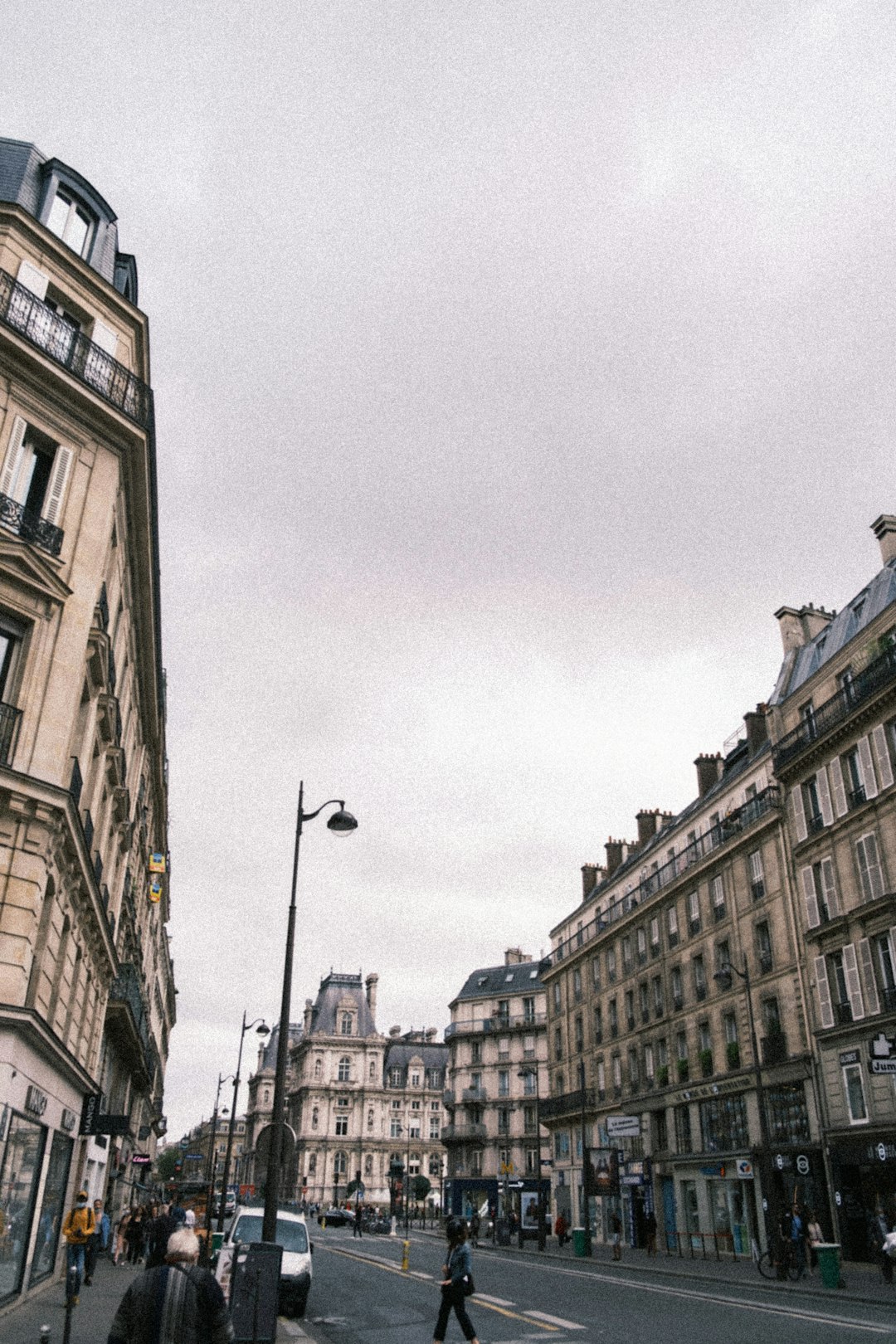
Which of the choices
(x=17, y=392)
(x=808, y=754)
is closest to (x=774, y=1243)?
(x=808, y=754)

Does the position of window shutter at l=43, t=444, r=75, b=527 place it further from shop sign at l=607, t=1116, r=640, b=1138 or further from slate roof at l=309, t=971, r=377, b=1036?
slate roof at l=309, t=971, r=377, b=1036

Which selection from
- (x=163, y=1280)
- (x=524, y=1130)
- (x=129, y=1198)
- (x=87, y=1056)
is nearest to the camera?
(x=163, y=1280)

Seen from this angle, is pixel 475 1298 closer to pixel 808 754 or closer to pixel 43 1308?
pixel 43 1308

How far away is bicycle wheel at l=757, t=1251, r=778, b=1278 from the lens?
25.9 meters

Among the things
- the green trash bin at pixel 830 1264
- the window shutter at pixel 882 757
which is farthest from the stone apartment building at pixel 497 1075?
the green trash bin at pixel 830 1264

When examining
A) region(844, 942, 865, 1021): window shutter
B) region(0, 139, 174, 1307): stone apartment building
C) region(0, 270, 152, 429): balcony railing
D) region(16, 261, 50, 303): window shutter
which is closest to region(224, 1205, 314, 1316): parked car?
region(0, 139, 174, 1307): stone apartment building

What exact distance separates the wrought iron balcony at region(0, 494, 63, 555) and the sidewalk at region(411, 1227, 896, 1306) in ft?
66.0

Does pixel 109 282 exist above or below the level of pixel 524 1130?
above

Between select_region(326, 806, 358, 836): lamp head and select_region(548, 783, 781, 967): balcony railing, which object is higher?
select_region(548, 783, 781, 967): balcony railing

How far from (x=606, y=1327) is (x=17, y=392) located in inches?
671

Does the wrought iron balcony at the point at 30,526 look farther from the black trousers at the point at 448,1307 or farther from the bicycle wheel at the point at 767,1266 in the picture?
the bicycle wheel at the point at 767,1266

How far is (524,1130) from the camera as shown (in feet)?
243

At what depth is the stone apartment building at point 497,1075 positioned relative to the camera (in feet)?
244

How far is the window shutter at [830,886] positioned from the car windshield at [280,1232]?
19364 millimetres
